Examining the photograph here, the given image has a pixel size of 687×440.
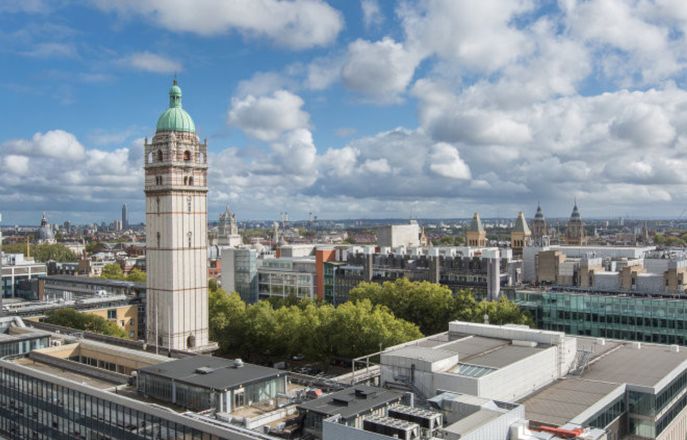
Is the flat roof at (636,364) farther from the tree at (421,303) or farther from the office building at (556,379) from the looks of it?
the tree at (421,303)

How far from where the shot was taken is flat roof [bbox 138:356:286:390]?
4494 centimetres

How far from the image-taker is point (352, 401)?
3988 centimetres

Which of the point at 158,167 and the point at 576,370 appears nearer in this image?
the point at 576,370

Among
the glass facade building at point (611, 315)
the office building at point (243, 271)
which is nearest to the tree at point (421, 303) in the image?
the glass facade building at point (611, 315)

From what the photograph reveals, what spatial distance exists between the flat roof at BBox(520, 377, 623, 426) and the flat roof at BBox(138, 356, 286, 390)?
61.0ft

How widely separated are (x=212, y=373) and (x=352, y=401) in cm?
1277

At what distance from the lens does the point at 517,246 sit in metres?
188

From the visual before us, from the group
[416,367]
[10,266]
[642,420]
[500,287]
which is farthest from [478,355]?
[10,266]

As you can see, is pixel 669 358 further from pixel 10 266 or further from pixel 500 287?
pixel 10 266

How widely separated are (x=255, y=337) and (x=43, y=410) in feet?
149

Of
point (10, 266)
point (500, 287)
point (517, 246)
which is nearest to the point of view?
point (500, 287)

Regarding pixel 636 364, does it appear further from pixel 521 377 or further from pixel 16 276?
pixel 16 276

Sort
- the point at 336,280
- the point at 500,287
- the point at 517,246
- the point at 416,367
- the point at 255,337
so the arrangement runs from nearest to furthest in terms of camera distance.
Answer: the point at 416,367, the point at 255,337, the point at 500,287, the point at 336,280, the point at 517,246

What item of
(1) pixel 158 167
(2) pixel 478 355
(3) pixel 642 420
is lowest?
(3) pixel 642 420
